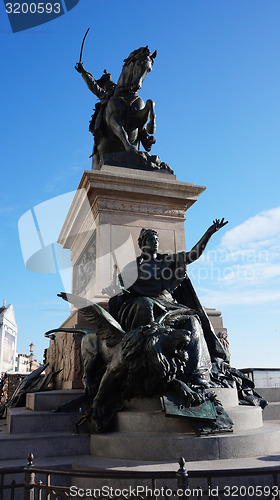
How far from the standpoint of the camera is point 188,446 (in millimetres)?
4871

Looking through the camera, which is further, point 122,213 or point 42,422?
point 122,213

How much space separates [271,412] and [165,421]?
129 inches

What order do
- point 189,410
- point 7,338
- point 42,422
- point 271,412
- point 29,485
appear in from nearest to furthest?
point 29,485, point 189,410, point 42,422, point 271,412, point 7,338

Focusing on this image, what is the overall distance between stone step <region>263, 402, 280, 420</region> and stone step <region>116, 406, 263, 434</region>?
195 centimetres

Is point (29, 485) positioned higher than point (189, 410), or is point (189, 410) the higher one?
point (189, 410)

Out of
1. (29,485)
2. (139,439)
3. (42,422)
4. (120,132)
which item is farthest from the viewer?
(120,132)

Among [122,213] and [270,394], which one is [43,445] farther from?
[270,394]

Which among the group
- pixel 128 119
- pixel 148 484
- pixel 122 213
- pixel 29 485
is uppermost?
pixel 128 119

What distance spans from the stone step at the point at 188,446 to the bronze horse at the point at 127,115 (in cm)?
622

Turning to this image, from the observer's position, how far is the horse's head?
9891mm

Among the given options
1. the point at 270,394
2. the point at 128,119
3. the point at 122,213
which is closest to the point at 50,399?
the point at 122,213

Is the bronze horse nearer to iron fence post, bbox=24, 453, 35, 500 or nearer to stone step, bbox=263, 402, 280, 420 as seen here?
stone step, bbox=263, 402, 280, 420

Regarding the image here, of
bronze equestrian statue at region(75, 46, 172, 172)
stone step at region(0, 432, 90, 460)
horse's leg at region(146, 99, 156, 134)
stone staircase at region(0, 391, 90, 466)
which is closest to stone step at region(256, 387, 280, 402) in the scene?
stone staircase at region(0, 391, 90, 466)

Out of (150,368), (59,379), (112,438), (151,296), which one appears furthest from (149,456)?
(59,379)
